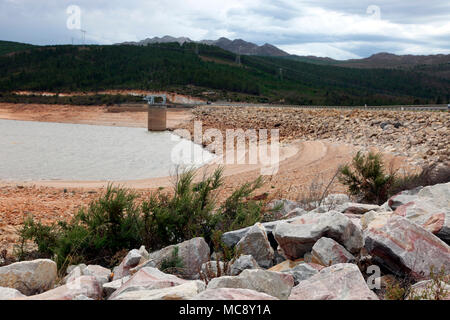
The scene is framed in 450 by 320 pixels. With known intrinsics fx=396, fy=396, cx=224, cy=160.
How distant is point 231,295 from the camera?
2.97 meters

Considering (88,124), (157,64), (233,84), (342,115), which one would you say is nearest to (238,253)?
(342,115)

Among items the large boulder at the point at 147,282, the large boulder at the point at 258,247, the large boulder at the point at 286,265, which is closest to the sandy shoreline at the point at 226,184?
the large boulder at the point at 147,282

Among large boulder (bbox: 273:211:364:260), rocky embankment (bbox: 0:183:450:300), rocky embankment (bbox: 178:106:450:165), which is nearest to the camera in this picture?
rocky embankment (bbox: 0:183:450:300)

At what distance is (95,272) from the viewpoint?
450 cm

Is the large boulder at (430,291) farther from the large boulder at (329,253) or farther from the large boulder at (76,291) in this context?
the large boulder at (76,291)

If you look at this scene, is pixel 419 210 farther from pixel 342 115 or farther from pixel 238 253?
pixel 342 115

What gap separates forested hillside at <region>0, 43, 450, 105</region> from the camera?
6962 cm

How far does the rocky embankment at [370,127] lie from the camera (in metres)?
15.8

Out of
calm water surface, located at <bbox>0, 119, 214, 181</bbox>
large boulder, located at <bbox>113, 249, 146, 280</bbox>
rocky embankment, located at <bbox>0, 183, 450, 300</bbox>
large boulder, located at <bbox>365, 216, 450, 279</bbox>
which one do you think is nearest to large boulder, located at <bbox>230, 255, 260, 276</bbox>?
rocky embankment, located at <bbox>0, 183, 450, 300</bbox>

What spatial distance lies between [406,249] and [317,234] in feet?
2.98

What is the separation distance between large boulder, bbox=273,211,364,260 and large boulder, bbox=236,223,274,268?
18 cm

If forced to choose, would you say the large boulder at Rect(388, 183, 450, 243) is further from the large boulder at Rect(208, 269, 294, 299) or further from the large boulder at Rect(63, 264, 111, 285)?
the large boulder at Rect(63, 264, 111, 285)
